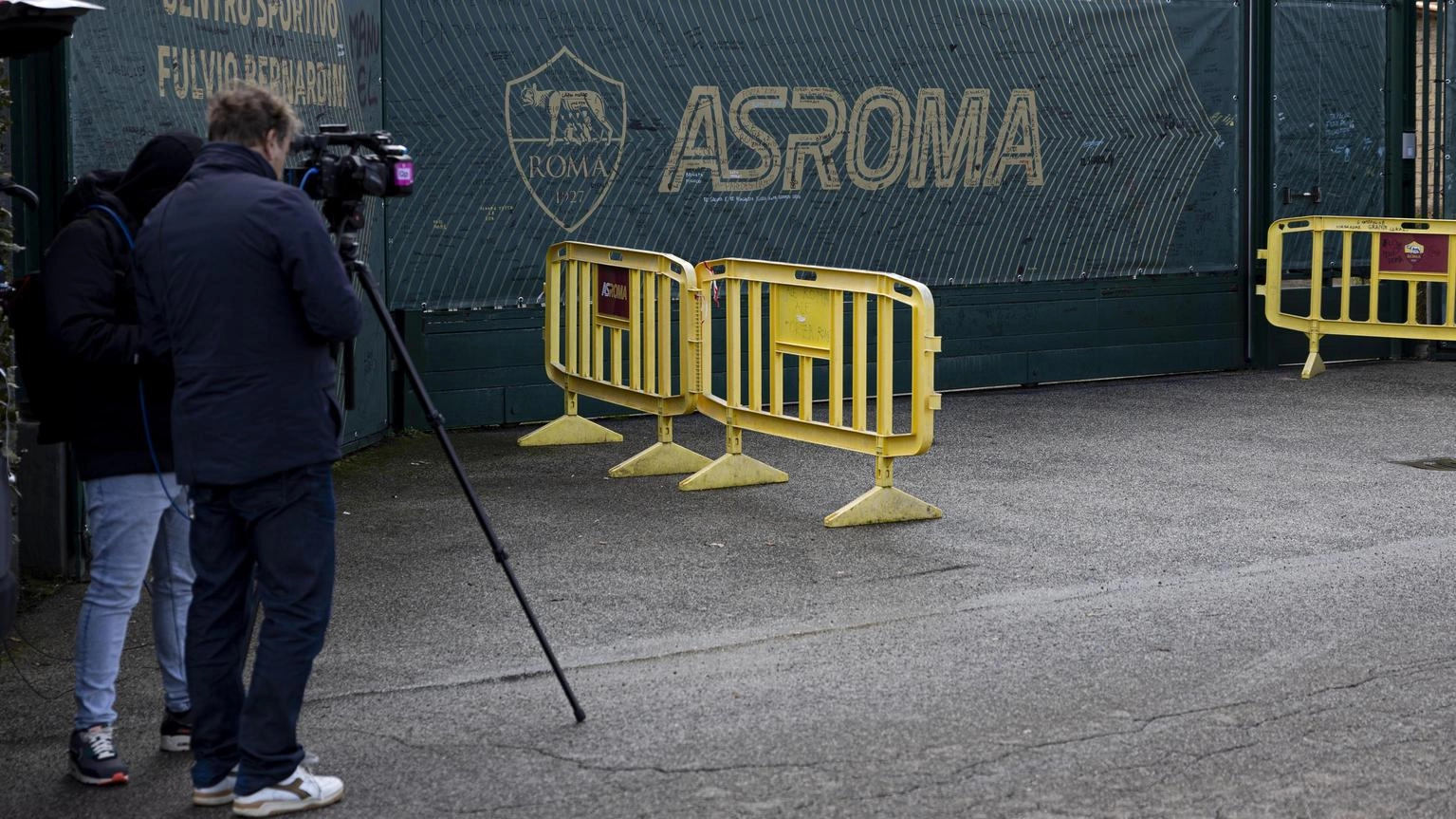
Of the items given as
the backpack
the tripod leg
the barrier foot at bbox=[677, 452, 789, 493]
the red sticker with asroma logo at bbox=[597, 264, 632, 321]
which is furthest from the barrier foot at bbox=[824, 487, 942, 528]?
the backpack

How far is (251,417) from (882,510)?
4.55 meters

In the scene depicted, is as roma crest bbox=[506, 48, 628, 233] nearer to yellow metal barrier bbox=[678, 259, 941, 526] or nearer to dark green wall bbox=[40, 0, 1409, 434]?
dark green wall bbox=[40, 0, 1409, 434]

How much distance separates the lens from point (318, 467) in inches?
189

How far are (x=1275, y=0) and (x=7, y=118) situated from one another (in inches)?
413

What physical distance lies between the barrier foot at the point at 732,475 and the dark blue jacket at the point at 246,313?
493 cm

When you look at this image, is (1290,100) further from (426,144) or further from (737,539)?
(737,539)

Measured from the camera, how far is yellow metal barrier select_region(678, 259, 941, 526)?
8586mm

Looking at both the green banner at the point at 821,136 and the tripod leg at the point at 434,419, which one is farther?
the green banner at the point at 821,136

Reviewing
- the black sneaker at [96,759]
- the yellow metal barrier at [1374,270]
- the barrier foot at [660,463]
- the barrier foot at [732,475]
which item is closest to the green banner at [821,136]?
the yellow metal barrier at [1374,270]

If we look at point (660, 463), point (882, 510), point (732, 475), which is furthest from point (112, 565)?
point (660, 463)

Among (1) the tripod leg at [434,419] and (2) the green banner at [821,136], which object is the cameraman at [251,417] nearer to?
(1) the tripod leg at [434,419]

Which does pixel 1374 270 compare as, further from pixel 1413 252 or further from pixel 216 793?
pixel 216 793

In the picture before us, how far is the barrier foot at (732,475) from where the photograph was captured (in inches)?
378

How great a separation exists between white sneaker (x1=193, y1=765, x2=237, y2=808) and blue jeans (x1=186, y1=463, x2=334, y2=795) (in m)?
0.02
